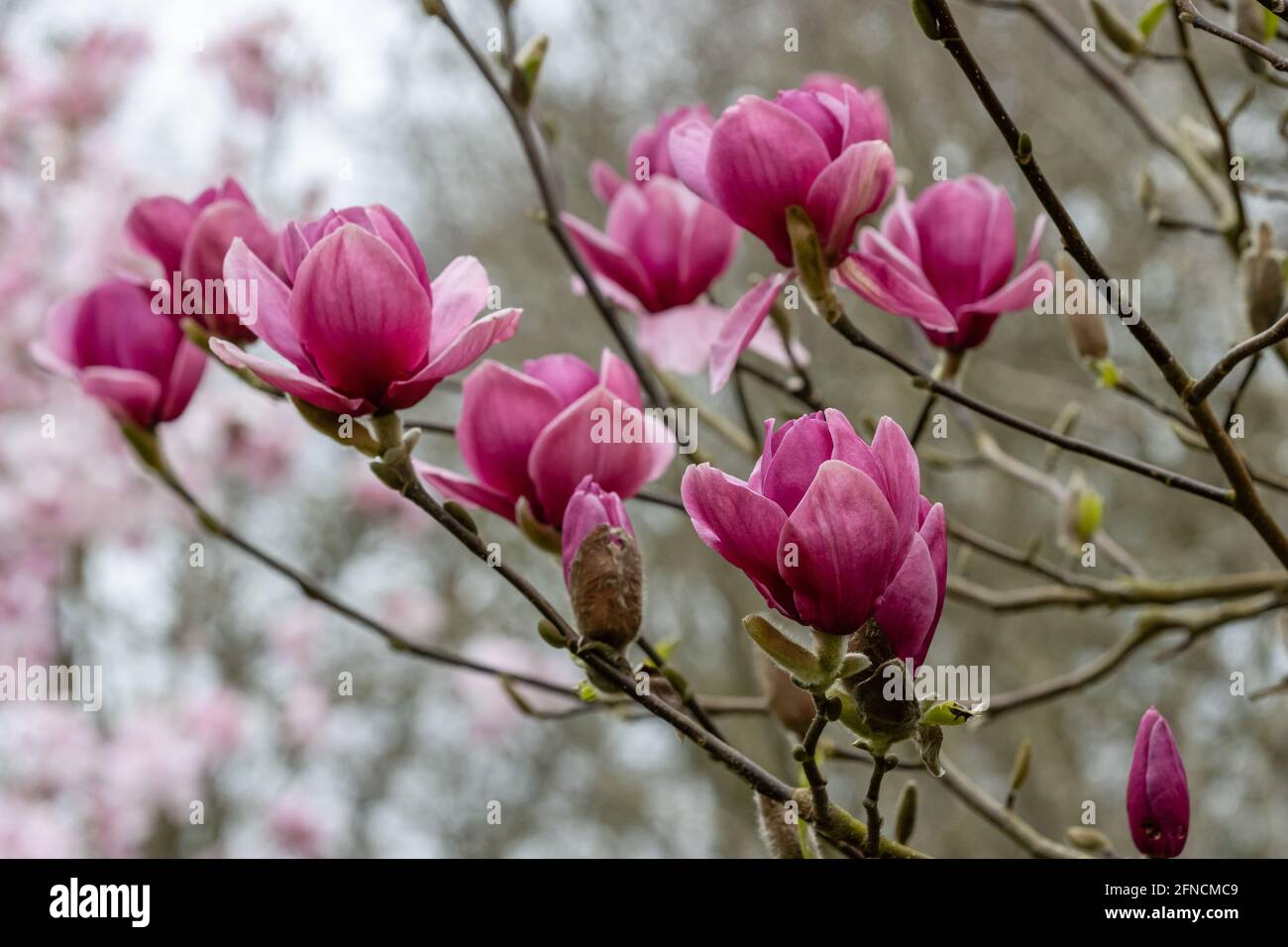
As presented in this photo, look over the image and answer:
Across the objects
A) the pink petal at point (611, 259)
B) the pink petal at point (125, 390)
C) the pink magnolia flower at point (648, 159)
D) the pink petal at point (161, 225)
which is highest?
the pink magnolia flower at point (648, 159)

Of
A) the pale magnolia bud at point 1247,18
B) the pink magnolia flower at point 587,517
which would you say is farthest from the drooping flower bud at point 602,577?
the pale magnolia bud at point 1247,18

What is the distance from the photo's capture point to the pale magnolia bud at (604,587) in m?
0.46

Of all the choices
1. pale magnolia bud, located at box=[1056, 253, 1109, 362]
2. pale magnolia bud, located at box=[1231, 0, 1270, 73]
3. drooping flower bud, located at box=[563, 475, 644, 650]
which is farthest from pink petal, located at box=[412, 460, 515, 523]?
pale magnolia bud, located at box=[1231, 0, 1270, 73]

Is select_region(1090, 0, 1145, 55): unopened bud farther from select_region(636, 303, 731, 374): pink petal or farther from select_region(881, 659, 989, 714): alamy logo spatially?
select_region(881, 659, 989, 714): alamy logo

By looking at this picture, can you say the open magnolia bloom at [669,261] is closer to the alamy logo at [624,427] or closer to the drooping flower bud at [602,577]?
the alamy logo at [624,427]

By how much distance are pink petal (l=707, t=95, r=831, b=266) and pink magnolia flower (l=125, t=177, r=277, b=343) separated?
0.82ft

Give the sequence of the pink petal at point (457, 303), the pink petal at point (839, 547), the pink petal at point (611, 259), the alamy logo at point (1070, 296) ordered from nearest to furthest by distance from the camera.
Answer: the pink petal at point (839, 547), the pink petal at point (457, 303), the alamy logo at point (1070, 296), the pink petal at point (611, 259)

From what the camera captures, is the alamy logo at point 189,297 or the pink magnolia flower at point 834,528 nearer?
the pink magnolia flower at point 834,528

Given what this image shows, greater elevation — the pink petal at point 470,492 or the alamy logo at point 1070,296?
the alamy logo at point 1070,296

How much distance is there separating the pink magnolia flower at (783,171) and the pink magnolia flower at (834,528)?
0.13 metres

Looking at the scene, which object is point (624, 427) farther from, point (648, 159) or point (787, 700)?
point (648, 159)

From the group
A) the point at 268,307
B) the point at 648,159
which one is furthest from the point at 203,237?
the point at 648,159

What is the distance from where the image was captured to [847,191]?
1.77ft

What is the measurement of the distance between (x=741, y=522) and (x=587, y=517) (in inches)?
2.9
